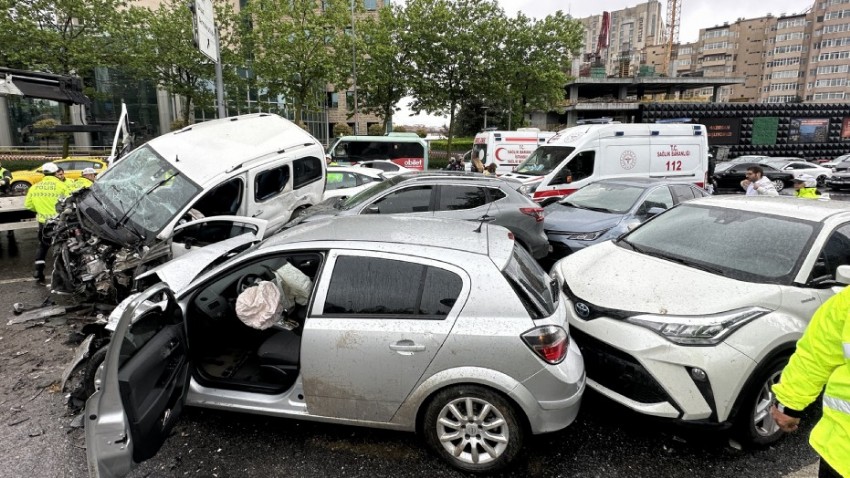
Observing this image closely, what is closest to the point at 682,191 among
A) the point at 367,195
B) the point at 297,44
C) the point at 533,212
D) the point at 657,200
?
the point at 657,200

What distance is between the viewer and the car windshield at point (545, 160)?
427 inches

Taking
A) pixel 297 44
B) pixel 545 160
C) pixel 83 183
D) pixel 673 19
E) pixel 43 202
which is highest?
pixel 673 19

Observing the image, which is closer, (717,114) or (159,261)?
(159,261)

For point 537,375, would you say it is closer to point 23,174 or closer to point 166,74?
point 23,174

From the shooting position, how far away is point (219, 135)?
258 inches

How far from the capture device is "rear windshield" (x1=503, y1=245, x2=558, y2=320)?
2.74 meters

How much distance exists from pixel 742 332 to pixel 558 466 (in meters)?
1.46

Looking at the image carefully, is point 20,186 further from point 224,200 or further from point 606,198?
point 606,198

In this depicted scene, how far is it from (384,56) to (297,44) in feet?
14.6

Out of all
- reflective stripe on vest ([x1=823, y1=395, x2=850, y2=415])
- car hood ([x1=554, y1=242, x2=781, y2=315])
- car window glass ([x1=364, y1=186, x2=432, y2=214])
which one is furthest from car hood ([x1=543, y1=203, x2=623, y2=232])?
reflective stripe on vest ([x1=823, y1=395, x2=850, y2=415])

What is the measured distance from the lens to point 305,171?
7.62 meters

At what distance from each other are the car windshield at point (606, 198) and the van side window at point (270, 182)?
477 centimetres

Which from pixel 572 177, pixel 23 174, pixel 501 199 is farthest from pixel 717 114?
pixel 23 174

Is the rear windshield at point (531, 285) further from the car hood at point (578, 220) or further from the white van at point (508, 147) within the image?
the white van at point (508, 147)
